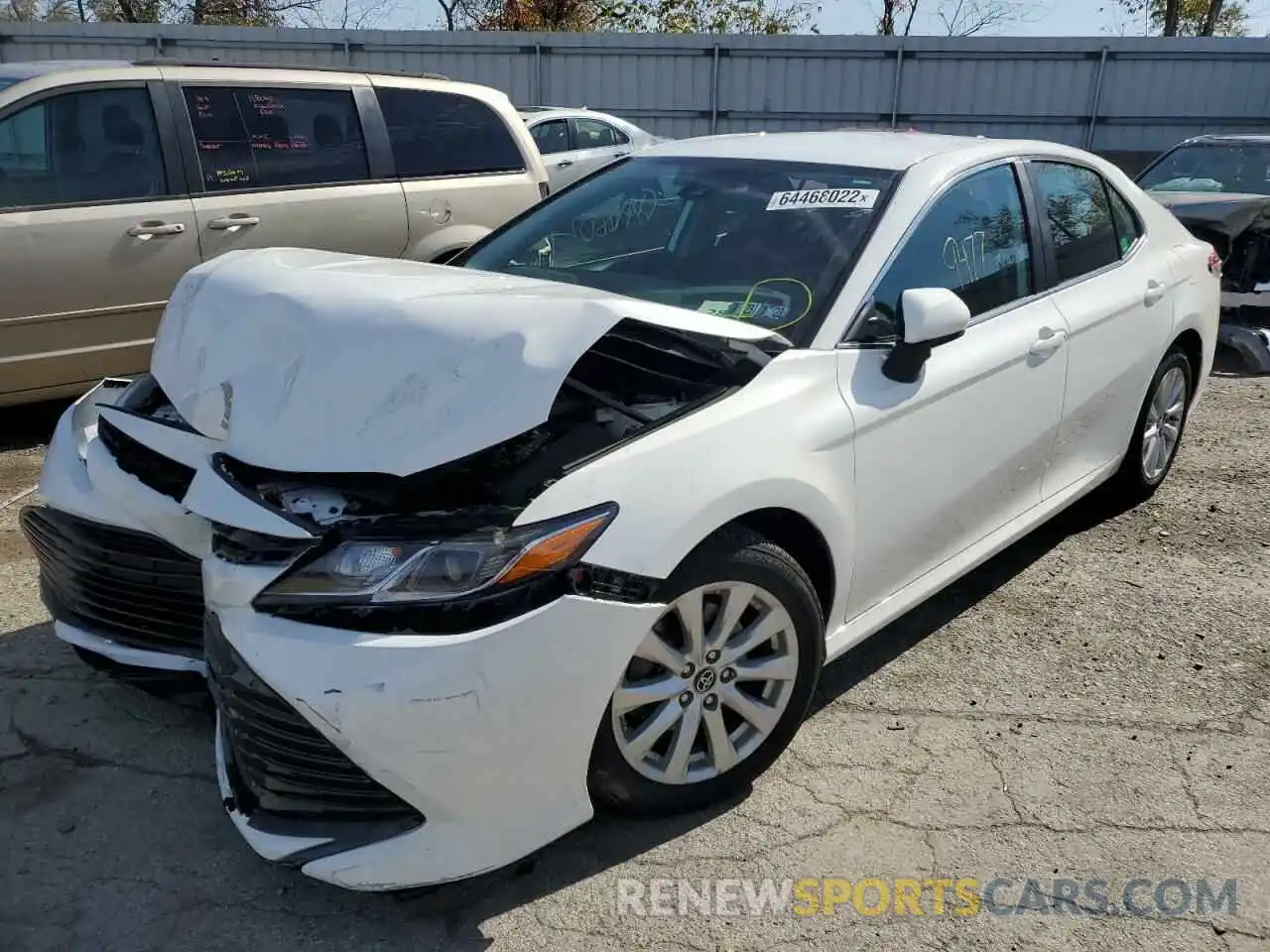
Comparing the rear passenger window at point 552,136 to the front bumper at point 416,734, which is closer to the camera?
the front bumper at point 416,734

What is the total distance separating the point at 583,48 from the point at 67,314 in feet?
43.4

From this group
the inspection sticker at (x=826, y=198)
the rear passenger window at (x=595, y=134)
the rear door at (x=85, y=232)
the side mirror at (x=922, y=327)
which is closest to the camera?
the side mirror at (x=922, y=327)

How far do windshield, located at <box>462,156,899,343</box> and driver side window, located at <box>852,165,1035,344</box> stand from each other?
16 centimetres

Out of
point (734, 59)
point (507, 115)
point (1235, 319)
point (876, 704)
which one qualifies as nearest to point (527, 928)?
Answer: point (876, 704)

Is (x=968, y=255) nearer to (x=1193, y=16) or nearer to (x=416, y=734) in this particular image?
(x=416, y=734)

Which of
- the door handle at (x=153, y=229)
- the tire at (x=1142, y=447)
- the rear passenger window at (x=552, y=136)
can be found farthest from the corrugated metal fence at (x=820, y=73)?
the tire at (x=1142, y=447)

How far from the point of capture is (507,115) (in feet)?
22.9

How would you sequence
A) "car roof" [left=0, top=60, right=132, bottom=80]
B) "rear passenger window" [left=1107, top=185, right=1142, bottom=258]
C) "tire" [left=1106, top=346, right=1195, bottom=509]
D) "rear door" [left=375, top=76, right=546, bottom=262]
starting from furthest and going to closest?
"rear door" [left=375, top=76, right=546, bottom=262]
"car roof" [left=0, top=60, right=132, bottom=80]
"tire" [left=1106, top=346, right=1195, bottom=509]
"rear passenger window" [left=1107, top=185, right=1142, bottom=258]

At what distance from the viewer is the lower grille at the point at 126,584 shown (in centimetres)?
272

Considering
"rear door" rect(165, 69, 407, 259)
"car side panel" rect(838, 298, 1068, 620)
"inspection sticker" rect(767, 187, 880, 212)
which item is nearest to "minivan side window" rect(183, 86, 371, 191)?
"rear door" rect(165, 69, 407, 259)

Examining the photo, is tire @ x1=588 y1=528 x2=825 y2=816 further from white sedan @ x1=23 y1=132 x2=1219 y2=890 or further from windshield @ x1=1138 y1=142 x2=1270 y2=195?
windshield @ x1=1138 y1=142 x2=1270 y2=195

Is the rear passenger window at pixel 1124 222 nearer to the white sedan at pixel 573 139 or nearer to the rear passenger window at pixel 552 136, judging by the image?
the white sedan at pixel 573 139

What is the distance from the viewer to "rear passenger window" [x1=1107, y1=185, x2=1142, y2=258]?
436 cm

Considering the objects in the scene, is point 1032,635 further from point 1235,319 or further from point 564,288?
point 1235,319
